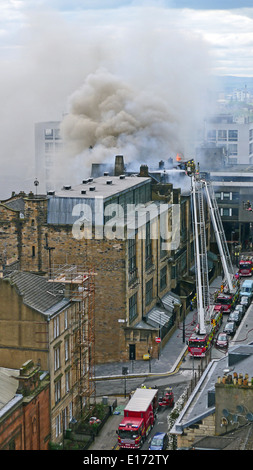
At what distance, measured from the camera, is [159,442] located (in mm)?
40750

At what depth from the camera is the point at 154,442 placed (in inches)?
1607

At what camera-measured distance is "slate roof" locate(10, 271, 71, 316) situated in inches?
1684

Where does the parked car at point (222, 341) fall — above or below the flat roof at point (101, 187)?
below

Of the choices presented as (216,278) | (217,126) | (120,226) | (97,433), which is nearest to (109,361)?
(120,226)

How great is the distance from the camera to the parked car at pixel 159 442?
40.5m

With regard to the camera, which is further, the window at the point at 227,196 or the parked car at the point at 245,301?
the window at the point at 227,196

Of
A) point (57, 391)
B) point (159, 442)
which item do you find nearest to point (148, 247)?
point (57, 391)

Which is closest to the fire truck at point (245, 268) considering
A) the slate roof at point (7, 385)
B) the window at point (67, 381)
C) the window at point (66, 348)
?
the window at point (66, 348)

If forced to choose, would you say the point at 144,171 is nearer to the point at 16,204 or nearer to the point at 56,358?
the point at 16,204

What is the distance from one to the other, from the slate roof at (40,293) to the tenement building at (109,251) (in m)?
9.00

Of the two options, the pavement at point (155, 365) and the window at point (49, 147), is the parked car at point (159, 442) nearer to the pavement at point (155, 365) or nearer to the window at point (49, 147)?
the pavement at point (155, 365)

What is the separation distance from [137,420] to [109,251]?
657 inches
